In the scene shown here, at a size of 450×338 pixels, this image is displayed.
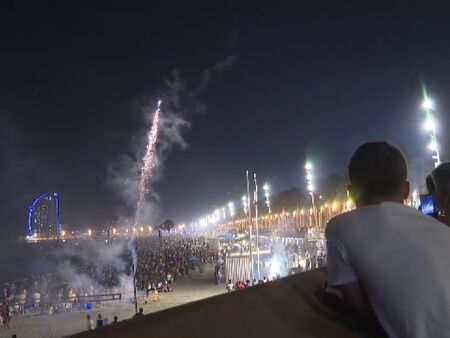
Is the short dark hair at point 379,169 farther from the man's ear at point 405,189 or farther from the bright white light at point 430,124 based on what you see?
the bright white light at point 430,124

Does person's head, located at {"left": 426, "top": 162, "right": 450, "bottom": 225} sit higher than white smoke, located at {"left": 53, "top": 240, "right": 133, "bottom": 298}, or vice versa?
person's head, located at {"left": 426, "top": 162, "right": 450, "bottom": 225}

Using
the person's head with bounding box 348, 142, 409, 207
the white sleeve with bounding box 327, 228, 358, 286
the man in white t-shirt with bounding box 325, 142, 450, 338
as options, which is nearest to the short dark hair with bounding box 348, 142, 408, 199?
the person's head with bounding box 348, 142, 409, 207

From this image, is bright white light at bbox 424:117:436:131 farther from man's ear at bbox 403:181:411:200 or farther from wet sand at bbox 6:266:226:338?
man's ear at bbox 403:181:411:200

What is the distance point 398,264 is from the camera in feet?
5.16

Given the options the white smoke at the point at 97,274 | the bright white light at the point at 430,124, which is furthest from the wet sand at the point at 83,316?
the bright white light at the point at 430,124

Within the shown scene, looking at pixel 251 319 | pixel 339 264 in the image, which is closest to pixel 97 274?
pixel 251 319

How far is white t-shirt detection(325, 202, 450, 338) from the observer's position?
154cm

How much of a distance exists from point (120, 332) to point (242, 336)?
1.47 feet

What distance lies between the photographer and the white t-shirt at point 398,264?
1540 millimetres

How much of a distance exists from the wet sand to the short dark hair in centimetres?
1767

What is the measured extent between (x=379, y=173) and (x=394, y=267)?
0.42 metres

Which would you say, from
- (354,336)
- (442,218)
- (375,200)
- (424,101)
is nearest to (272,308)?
(354,336)

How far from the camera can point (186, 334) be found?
1.62m

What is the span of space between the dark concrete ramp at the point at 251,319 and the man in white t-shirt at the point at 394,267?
162 mm
